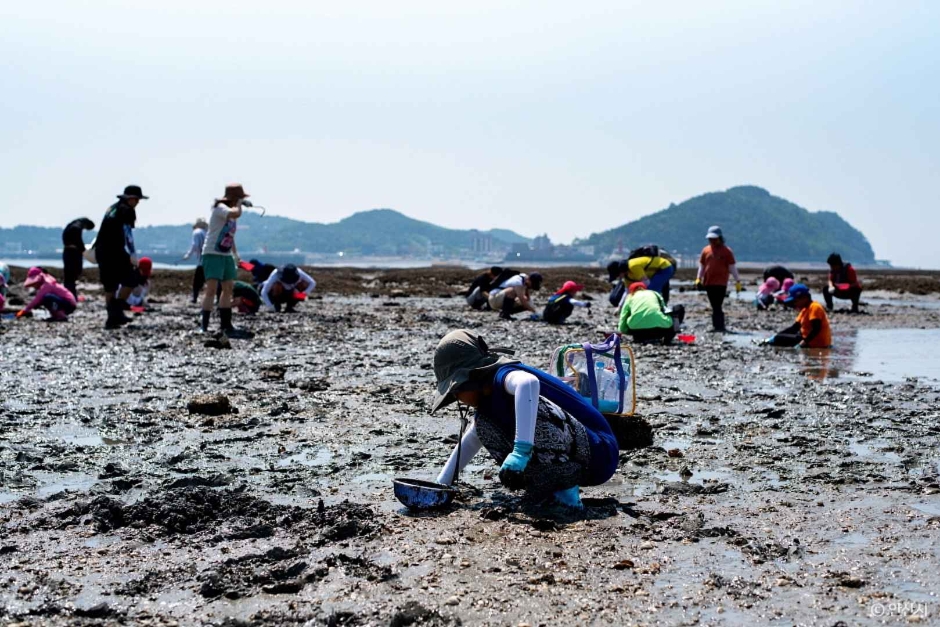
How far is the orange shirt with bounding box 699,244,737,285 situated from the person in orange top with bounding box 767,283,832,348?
8.01 feet

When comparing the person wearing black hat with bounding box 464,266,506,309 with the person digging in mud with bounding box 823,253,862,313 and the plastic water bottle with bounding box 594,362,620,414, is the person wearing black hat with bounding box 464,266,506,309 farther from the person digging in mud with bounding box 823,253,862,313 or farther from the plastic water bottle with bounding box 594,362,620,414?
the plastic water bottle with bounding box 594,362,620,414

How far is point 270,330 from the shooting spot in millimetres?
15906

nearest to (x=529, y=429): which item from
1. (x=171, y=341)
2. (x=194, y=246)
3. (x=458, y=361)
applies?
(x=458, y=361)

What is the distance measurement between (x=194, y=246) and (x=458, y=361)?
50.7ft

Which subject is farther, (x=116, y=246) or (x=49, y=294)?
(x=49, y=294)

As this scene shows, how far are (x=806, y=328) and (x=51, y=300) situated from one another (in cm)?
1232

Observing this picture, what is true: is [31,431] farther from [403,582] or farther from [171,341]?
[171,341]

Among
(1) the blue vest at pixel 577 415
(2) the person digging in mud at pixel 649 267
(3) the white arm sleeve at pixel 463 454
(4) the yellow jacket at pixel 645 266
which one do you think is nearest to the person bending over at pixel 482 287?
(2) the person digging in mud at pixel 649 267

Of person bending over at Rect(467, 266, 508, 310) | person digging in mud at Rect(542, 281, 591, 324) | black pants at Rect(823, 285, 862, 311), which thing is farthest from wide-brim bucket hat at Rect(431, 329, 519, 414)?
black pants at Rect(823, 285, 862, 311)

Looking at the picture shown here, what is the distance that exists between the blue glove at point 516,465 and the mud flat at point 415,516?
0.21m

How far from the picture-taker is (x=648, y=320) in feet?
47.8

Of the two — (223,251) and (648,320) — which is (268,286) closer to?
(223,251)

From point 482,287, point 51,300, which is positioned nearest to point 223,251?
point 51,300

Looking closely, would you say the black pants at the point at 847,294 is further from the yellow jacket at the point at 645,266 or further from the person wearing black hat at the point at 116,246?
the person wearing black hat at the point at 116,246
